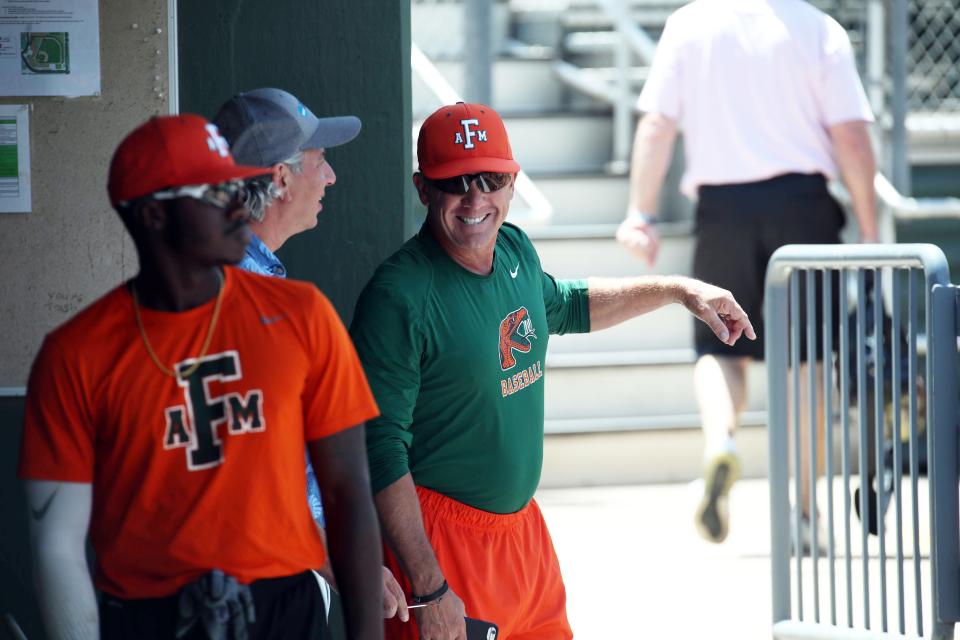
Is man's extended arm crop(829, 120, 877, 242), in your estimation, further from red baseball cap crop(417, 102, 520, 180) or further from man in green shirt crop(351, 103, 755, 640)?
red baseball cap crop(417, 102, 520, 180)

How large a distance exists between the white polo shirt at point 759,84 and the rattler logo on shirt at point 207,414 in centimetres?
427

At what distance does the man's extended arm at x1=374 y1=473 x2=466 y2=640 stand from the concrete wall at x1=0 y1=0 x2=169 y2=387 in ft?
4.19

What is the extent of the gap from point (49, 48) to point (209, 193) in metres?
1.82

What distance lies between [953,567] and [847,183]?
2.33 m

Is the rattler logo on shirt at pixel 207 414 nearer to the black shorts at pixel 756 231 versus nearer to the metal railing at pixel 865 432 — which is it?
the metal railing at pixel 865 432

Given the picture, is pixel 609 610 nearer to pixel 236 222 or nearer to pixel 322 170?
pixel 322 170

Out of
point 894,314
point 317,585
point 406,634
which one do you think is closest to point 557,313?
point 406,634

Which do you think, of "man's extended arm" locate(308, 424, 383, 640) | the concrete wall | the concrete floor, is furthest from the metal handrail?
"man's extended arm" locate(308, 424, 383, 640)

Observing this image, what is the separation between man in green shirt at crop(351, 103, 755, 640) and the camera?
3.14m

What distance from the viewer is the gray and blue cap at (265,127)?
3.16 meters

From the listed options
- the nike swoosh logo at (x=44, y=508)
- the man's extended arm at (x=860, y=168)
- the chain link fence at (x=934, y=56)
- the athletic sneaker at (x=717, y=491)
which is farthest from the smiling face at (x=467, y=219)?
the chain link fence at (x=934, y=56)

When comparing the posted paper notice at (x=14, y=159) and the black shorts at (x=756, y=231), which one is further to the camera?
the black shorts at (x=756, y=231)

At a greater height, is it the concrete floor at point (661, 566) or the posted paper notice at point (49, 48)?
the posted paper notice at point (49, 48)

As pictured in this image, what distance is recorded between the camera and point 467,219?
10.9 ft
